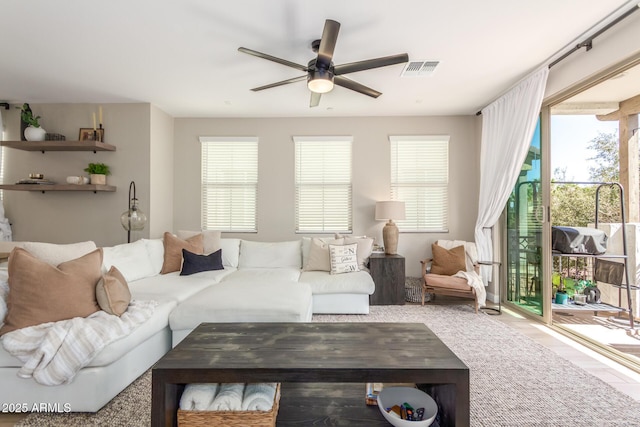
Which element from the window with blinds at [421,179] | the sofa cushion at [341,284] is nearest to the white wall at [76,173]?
the sofa cushion at [341,284]

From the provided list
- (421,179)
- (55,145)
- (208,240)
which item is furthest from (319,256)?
(55,145)

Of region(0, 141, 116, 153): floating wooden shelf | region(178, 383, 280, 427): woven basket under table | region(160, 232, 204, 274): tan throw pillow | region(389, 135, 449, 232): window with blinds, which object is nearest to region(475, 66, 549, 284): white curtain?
region(389, 135, 449, 232): window with blinds

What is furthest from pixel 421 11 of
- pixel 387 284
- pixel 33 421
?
pixel 33 421

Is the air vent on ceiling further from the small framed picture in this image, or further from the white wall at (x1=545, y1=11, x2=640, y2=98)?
the small framed picture

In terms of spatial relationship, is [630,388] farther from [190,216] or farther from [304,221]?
[190,216]

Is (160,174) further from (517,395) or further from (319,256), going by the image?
(517,395)

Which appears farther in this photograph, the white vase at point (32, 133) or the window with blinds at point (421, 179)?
the window with blinds at point (421, 179)

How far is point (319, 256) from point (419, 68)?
2.55m

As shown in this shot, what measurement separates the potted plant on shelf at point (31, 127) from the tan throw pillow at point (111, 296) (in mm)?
3327

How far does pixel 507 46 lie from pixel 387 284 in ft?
9.59

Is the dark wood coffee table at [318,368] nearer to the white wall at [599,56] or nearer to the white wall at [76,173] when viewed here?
the white wall at [599,56]

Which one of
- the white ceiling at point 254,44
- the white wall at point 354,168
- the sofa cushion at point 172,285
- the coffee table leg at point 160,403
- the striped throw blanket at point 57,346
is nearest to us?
the coffee table leg at point 160,403

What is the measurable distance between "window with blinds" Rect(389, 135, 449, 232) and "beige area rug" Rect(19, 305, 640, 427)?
7.09 feet

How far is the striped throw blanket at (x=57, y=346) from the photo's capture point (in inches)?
63.4
